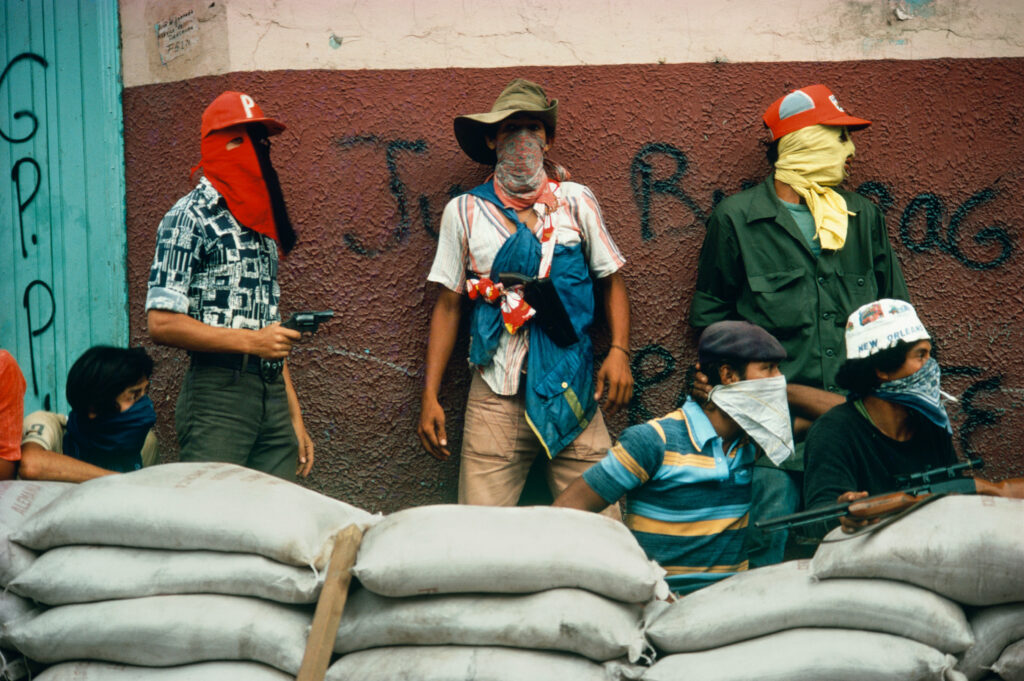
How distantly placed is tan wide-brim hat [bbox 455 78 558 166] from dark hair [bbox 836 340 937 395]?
1.50 meters

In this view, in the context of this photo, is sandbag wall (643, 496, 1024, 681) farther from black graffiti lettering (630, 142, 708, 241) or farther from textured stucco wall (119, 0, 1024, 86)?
textured stucco wall (119, 0, 1024, 86)

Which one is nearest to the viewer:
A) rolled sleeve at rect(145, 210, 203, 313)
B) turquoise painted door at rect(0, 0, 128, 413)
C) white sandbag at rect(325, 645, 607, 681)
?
white sandbag at rect(325, 645, 607, 681)

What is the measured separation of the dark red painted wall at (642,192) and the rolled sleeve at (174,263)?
2.85ft

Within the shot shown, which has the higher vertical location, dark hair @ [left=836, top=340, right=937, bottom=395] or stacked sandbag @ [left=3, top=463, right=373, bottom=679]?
dark hair @ [left=836, top=340, right=937, bottom=395]

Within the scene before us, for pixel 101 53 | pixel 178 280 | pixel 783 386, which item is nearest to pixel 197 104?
pixel 101 53

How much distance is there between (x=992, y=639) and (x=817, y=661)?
0.44 meters

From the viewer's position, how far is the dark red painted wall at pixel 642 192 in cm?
411

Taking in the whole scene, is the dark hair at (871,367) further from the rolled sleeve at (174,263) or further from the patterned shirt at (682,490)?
the rolled sleeve at (174,263)

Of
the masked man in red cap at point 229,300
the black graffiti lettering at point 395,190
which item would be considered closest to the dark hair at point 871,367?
the masked man in red cap at point 229,300

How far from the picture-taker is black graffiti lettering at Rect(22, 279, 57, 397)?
15.2ft

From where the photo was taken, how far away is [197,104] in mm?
4219

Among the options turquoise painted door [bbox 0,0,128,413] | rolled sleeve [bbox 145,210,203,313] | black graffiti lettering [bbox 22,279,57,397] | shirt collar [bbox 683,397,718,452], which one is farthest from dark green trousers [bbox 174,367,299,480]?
black graffiti lettering [bbox 22,279,57,397]

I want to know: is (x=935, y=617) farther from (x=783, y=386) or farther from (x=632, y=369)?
(x=632, y=369)

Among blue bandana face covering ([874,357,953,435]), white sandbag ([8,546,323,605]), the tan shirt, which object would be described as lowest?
white sandbag ([8,546,323,605])
